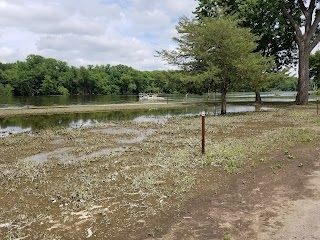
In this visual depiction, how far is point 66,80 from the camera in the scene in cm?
11238

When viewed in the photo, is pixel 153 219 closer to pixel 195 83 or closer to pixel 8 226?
pixel 8 226

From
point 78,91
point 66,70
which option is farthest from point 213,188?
point 66,70

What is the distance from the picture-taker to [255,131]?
1551 cm

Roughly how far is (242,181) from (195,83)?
653 inches

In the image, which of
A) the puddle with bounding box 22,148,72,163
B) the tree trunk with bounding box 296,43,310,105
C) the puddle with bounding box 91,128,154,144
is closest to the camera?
the puddle with bounding box 22,148,72,163

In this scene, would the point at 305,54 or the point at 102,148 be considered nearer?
the point at 102,148

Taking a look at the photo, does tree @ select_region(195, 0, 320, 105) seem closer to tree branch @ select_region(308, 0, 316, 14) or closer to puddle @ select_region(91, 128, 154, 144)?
tree branch @ select_region(308, 0, 316, 14)

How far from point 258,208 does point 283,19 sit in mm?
34201

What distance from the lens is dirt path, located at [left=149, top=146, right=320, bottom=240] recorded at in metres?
5.20

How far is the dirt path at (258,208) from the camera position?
205 inches

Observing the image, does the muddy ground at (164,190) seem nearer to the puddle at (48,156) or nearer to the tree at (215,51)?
the puddle at (48,156)

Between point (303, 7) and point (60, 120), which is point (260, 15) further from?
point (60, 120)

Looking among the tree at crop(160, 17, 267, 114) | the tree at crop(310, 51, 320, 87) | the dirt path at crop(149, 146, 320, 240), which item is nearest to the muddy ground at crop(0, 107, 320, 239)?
the dirt path at crop(149, 146, 320, 240)

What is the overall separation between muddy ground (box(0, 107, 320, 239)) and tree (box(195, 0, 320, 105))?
2296cm
